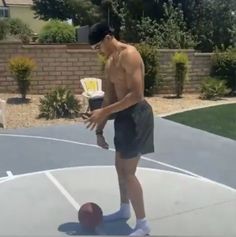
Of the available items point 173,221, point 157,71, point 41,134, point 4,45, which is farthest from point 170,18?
point 173,221

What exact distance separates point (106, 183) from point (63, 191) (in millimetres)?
Result: 548

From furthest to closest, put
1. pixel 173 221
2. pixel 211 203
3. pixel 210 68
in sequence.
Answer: pixel 210 68
pixel 211 203
pixel 173 221

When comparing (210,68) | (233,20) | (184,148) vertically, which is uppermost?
(233,20)

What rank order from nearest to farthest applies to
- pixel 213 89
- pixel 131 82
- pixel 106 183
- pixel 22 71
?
1. pixel 131 82
2. pixel 106 183
3. pixel 22 71
4. pixel 213 89

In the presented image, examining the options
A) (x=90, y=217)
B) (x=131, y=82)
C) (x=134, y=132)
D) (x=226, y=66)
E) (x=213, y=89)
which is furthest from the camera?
(x=226, y=66)

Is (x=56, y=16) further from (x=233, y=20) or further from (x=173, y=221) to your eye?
(x=173, y=221)

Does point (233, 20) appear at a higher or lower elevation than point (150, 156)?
higher

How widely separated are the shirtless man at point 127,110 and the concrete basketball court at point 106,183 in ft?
1.48

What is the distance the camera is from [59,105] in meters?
9.95

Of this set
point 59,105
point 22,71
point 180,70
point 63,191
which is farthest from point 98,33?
point 180,70

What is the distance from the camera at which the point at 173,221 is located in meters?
4.22

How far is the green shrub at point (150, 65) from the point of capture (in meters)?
12.2

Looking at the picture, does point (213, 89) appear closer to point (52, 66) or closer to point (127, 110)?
point (52, 66)

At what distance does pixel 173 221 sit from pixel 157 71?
28.0 ft
